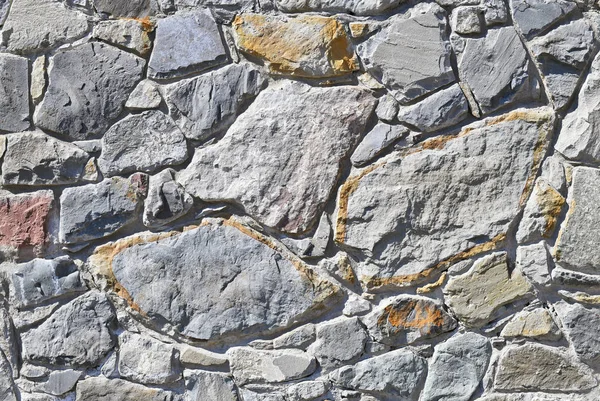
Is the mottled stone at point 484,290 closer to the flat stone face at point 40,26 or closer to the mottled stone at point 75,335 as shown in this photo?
the mottled stone at point 75,335

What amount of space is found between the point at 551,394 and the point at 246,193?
3.17 feet

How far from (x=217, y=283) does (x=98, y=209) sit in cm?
39

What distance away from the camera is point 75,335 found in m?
2.11

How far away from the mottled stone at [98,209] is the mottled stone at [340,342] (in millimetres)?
626

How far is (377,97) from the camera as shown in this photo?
2.01 metres

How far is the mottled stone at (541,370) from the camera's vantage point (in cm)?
194

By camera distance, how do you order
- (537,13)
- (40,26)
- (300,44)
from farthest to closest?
(40,26) → (300,44) → (537,13)

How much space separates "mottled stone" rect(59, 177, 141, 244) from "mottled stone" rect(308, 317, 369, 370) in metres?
0.63

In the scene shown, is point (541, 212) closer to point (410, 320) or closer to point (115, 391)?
point (410, 320)

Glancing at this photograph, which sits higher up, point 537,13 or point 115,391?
point 537,13

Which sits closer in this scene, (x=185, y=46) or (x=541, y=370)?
(x=541, y=370)

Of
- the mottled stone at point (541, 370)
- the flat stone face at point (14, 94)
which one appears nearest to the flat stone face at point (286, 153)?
the flat stone face at point (14, 94)

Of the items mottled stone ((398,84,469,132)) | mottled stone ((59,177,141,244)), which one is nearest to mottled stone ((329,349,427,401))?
mottled stone ((398,84,469,132))

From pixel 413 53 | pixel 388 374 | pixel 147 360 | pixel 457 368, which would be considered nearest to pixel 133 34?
pixel 413 53
